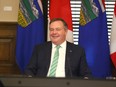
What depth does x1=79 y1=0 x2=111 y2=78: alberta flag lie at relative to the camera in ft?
11.1

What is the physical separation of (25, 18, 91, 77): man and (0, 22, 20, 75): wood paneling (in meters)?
1.10

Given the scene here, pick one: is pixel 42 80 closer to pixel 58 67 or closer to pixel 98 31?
pixel 58 67

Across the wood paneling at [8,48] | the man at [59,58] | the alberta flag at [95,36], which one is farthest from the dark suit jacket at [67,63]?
the wood paneling at [8,48]

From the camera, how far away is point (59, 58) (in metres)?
2.55

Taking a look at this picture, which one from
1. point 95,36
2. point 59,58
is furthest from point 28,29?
point 59,58

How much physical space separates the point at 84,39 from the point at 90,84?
2.26 m

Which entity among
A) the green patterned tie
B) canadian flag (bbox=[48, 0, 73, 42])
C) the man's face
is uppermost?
canadian flag (bbox=[48, 0, 73, 42])

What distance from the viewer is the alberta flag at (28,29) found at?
348 cm

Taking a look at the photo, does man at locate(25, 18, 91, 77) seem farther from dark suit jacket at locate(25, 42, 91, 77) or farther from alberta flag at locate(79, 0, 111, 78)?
alberta flag at locate(79, 0, 111, 78)

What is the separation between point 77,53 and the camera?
8.61 ft

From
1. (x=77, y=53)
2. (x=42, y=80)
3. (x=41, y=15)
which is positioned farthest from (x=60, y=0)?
(x=42, y=80)

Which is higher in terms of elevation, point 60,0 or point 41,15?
point 60,0

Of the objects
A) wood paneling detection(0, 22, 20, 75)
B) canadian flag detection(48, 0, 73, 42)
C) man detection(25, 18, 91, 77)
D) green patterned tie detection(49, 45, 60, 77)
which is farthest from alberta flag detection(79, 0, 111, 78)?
wood paneling detection(0, 22, 20, 75)

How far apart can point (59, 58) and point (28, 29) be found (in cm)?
116
